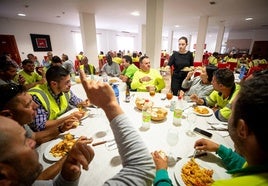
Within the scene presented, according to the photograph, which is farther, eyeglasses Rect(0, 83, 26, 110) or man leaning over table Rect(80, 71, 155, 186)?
eyeglasses Rect(0, 83, 26, 110)

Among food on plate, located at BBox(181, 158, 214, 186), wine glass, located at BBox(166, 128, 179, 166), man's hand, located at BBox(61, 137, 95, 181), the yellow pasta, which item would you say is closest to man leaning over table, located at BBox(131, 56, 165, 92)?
the yellow pasta

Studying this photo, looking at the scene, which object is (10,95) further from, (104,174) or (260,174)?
(260,174)

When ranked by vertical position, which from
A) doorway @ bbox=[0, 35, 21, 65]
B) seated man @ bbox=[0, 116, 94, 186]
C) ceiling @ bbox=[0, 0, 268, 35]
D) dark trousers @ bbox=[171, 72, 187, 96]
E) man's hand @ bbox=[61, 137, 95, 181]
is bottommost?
dark trousers @ bbox=[171, 72, 187, 96]

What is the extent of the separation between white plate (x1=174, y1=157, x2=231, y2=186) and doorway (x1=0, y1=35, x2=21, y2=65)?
10961 mm

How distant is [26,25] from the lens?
8.61 m

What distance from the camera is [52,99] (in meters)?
1.75

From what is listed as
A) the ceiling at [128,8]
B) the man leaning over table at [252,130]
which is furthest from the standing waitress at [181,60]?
the man leaning over table at [252,130]

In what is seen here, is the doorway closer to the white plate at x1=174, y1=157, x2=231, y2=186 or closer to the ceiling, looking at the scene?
the ceiling

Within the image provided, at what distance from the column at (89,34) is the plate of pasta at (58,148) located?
5939 mm

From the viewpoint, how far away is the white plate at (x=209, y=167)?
88 centimetres

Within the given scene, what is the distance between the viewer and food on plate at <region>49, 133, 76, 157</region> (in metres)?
1.10

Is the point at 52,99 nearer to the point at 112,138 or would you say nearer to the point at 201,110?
the point at 112,138

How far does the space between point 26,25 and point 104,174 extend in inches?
435

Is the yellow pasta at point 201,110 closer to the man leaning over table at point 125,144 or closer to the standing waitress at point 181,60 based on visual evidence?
the man leaning over table at point 125,144
